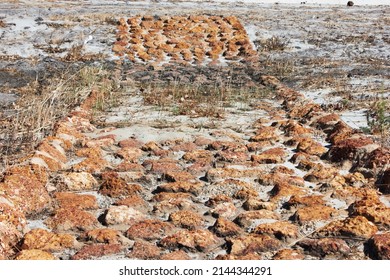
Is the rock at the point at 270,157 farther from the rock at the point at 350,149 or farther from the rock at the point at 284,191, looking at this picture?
the rock at the point at 284,191

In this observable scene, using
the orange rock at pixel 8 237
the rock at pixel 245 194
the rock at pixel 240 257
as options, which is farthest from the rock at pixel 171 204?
the orange rock at pixel 8 237

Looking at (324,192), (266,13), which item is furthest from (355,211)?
(266,13)

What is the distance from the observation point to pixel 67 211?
9.70ft

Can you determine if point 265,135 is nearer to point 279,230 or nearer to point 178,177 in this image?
point 178,177

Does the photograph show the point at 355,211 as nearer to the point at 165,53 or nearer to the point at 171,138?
the point at 171,138

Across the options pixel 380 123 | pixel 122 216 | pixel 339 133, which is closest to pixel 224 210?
pixel 122 216

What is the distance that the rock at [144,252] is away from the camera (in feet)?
8.31

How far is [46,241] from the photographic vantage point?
262 cm

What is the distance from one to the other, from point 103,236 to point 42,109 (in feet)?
7.80

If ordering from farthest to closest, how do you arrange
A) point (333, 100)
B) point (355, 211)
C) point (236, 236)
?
point (333, 100) → point (355, 211) → point (236, 236)

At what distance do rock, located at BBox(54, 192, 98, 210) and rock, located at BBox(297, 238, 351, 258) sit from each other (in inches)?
45.2

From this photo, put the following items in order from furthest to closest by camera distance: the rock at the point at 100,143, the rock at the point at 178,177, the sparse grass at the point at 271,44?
1. the sparse grass at the point at 271,44
2. the rock at the point at 100,143
3. the rock at the point at 178,177

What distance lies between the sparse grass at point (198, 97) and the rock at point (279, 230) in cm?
271

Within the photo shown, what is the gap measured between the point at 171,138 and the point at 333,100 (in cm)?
220
